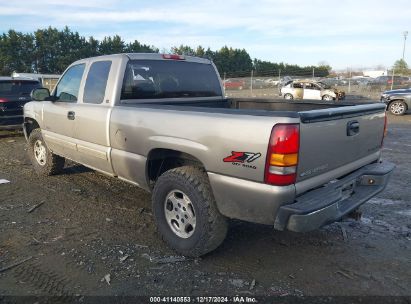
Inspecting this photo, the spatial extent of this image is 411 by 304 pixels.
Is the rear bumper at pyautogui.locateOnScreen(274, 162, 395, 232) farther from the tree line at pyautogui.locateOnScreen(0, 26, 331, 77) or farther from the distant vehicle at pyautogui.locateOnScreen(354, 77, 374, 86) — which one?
the tree line at pyautogui.locateOnScreen(0, 26, 331, 77)

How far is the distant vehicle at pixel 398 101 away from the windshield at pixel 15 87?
14.2 metres

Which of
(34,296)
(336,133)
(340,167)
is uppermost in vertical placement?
(336,133)

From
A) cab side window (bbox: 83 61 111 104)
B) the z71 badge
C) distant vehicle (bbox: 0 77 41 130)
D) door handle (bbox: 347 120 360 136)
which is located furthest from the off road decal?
distant vehicle (bbox: 0 77 41 130)

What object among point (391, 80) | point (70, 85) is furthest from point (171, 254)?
point (391, 80)

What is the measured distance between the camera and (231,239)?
3877mm

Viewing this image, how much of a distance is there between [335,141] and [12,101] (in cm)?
927

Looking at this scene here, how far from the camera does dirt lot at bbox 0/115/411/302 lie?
3.02 metres

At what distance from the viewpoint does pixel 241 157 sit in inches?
111

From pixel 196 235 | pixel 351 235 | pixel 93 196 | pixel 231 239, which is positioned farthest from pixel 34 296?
pixel 351 235

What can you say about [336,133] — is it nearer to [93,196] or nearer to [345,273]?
[345,273]

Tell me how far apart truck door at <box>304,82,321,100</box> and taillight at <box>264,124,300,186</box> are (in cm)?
2225

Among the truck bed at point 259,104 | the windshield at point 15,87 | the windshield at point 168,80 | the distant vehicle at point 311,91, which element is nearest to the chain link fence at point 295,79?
the distant vehicle at point 311,91

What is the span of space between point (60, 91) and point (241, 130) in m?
3.58

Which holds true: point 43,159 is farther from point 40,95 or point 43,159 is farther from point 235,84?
point 235,84
